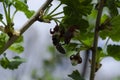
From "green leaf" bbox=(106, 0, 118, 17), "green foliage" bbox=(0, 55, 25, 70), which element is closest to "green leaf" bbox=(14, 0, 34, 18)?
"green foliage" bbox=(0, 55, 25, 70)

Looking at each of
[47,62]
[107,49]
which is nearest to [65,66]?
[47,62]

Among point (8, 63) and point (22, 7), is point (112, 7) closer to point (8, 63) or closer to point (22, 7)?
point (22, 7)

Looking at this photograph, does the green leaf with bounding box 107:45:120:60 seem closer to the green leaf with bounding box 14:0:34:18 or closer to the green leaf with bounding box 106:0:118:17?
the green leaf with bounding box 106:0:118:17

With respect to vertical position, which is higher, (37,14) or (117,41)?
(117,41)

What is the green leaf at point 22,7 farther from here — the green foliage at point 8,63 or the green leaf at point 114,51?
the green leaf at point 114,51

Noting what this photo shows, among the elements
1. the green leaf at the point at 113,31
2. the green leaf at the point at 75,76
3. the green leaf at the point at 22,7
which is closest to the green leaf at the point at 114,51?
the green leaf at the point at 113,31

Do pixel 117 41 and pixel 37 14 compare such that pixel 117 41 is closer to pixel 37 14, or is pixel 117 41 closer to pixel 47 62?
pixel 37 14

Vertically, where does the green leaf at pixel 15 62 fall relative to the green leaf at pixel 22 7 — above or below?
below
